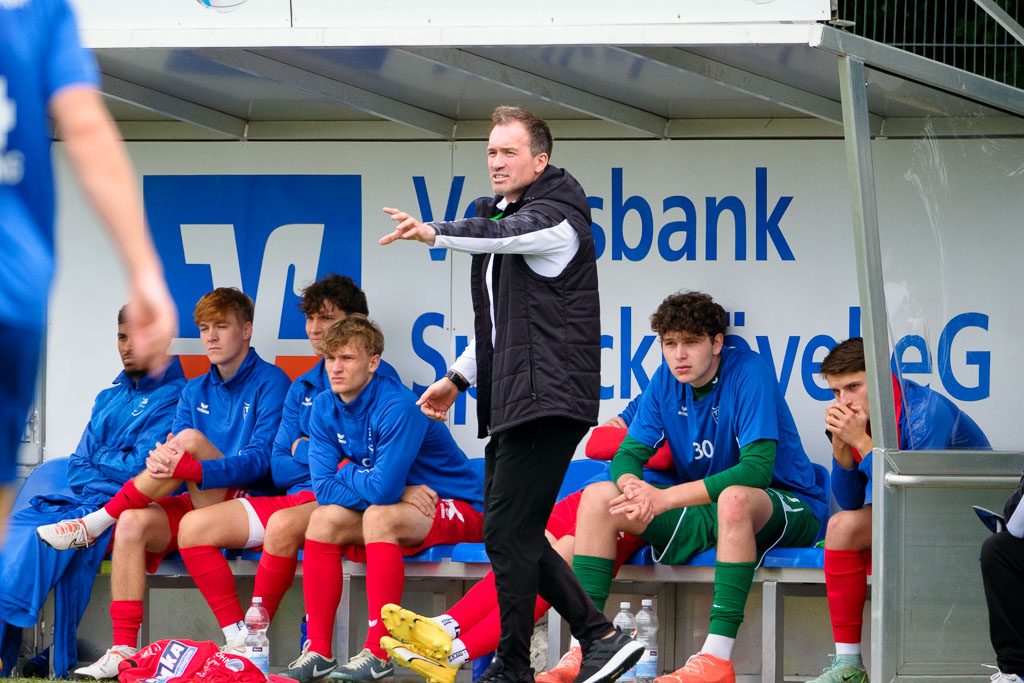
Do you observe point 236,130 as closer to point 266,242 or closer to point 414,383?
point 266,242

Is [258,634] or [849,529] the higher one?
[849,529]

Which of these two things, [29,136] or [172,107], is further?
[172,107]

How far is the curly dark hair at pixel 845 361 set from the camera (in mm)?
5098

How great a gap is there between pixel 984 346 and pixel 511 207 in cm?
181

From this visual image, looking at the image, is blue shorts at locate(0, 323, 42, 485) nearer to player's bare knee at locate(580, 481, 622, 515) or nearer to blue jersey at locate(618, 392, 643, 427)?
player's bare knee at locate(580, 481, 622, 515)

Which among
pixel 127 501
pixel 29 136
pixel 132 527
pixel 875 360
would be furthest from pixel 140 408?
pixel 29 136

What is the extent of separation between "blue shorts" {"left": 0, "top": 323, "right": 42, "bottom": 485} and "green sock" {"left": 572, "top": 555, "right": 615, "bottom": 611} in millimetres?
3403

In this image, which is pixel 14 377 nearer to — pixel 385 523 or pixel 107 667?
pixel 385 523

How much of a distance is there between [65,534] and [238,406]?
94cm

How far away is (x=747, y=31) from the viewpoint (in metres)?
4.51

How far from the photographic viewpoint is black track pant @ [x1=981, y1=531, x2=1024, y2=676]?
4379 mm

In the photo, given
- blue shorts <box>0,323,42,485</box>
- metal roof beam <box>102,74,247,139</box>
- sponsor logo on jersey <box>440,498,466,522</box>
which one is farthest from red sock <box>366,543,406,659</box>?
blue shorts <box>0,323,42,485</box>

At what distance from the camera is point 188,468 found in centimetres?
576

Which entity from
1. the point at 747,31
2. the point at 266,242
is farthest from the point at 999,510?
the point at 266,242
